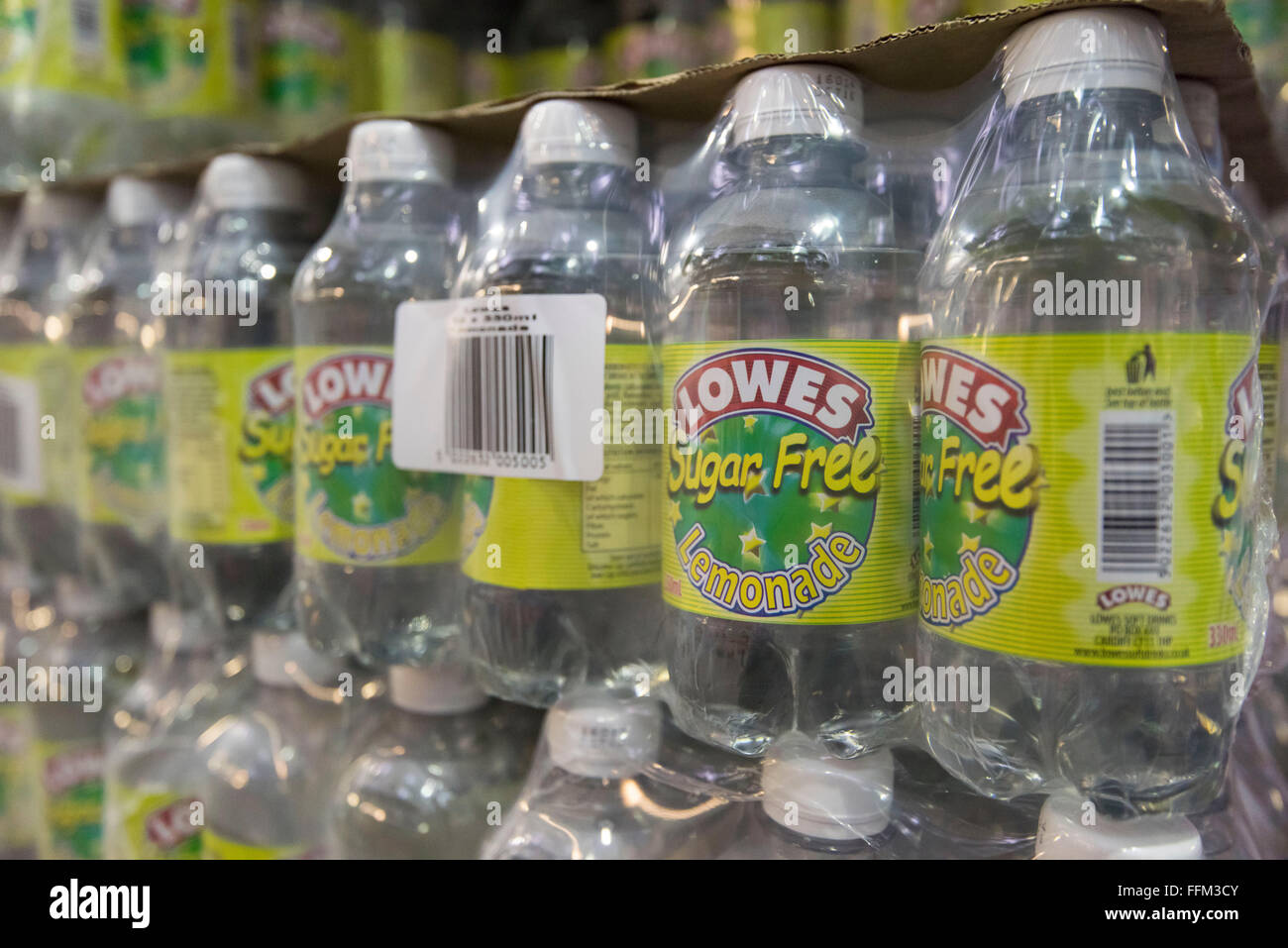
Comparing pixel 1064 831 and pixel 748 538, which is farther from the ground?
pixel 748 538

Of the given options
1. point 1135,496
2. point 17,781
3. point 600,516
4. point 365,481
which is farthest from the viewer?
point 17,781

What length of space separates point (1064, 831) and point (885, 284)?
17.6 inches

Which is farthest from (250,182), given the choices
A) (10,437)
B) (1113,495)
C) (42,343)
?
(1113,495)

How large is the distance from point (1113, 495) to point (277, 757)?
3.48 ft

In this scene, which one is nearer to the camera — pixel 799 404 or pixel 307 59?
pixel 799 404

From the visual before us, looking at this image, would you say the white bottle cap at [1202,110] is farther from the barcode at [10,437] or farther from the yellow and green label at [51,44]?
the barcode at [10,437]

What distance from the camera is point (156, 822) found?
1.16 m

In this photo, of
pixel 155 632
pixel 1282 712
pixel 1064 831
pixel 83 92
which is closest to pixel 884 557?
pixel 1064 831

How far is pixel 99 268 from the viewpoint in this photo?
4.31ft

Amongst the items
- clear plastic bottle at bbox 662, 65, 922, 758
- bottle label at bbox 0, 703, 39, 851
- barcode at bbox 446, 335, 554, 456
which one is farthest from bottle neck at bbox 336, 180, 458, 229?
bottle label at bbox 0, 703, 39, 851

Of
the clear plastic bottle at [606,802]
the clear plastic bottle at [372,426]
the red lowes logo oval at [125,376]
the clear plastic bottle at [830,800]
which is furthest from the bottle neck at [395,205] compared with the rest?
the clear plastic bottle at [830,800]

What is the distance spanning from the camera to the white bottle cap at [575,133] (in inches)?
33.4

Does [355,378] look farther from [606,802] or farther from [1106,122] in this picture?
[1106,122]
